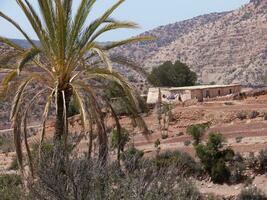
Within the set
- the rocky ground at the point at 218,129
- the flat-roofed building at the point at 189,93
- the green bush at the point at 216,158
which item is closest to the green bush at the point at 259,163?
the rocky ground at the point at 218,129

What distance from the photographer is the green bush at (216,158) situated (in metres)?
24.4

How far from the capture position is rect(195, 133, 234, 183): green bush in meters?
24.4

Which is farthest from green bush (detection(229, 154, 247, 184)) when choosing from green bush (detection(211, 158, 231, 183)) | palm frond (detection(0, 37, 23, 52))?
palm frond (detection(0, 37, 23, 52))

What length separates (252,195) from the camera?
20531mm

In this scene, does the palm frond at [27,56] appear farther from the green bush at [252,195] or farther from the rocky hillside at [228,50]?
the rocky hillside at [228,50]

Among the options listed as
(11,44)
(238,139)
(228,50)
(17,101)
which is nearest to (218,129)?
(238,139)

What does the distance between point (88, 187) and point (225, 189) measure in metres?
14.7

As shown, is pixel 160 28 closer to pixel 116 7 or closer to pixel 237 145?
pixel 237 145

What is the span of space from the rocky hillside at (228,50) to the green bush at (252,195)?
79.1 metres

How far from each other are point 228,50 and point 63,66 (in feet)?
361

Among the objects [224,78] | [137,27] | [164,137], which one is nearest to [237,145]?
[164,137]

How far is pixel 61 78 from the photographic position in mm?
12492

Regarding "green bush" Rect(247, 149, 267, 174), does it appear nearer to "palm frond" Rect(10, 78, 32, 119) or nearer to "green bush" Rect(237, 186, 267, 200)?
"green bush" Rect(237, 186, 267, 200)

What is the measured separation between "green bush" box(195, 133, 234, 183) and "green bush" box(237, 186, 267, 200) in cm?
313
